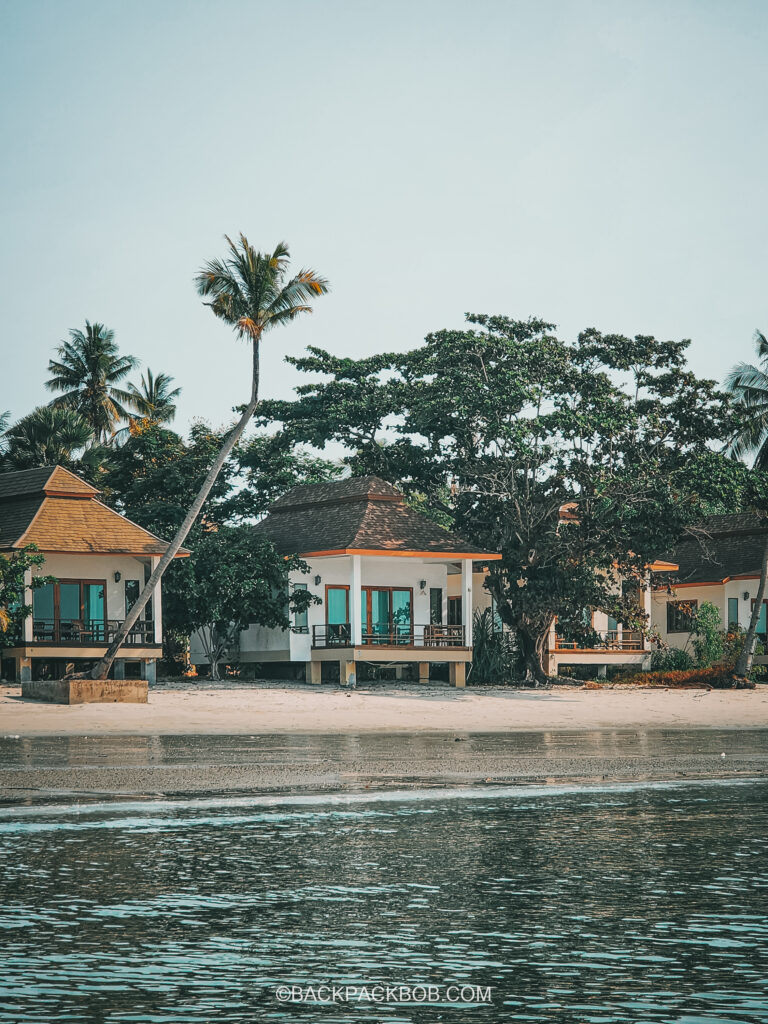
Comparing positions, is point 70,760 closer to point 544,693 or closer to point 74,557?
point 74,557

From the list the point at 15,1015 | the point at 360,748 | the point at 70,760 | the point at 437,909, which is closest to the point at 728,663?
the point at 360,748

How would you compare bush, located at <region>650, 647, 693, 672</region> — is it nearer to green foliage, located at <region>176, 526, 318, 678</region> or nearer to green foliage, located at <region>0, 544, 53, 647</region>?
green foliage, located at <region>176, 526, 318, 678</region>

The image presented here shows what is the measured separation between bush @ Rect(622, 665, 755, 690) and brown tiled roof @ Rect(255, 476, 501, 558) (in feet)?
25.0

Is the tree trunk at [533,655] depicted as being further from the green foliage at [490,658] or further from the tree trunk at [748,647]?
the tree trunk at [748,647]

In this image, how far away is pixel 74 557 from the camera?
3616 cm

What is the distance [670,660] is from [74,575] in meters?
20.7

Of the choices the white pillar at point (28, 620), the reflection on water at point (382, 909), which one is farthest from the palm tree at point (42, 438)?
the reflection on water at point (382, 909)

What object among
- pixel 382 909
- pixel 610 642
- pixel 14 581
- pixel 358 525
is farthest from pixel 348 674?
pixel 382 909

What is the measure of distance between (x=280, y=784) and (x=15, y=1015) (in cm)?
1032

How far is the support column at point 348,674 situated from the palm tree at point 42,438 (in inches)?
573

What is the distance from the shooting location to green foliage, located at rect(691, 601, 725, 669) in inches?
1735

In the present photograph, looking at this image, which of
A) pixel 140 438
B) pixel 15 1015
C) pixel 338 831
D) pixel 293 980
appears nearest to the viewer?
pixel 15 1015

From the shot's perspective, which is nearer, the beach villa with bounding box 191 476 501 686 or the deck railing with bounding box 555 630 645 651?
the beach villa with bounding box 191 476 501 686

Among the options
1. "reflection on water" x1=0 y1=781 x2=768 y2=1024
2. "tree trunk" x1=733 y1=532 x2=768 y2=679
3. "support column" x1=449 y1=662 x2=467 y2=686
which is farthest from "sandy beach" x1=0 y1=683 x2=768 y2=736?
"reflection on water" x1=0 y1=781 x2=768 y2=1024
